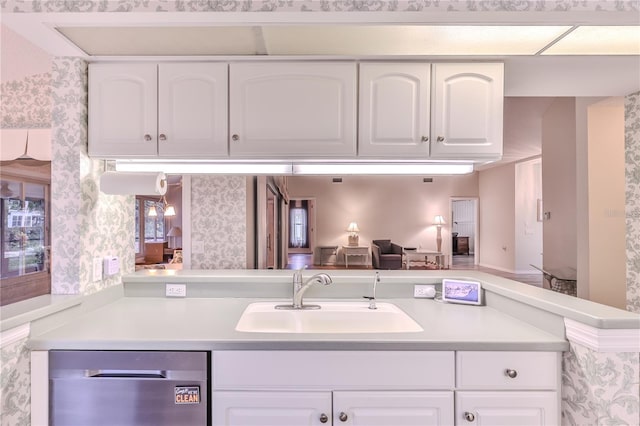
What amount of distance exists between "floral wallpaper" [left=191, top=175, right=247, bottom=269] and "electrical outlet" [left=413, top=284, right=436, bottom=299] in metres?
2.34

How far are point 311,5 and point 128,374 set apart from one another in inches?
65.4

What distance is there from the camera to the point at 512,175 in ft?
26.5

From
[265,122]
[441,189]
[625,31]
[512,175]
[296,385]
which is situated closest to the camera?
[296,385]

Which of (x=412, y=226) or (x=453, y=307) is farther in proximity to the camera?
(x=412, y=226)

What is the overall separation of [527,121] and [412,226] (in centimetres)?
479

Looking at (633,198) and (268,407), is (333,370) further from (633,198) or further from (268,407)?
(633,198)

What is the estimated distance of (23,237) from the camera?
159 inches

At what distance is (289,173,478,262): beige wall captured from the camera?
973 centimetres

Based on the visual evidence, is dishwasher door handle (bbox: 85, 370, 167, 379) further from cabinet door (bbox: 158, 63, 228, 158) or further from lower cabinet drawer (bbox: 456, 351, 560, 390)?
lower cabinet drawer (bbox: 456, 351, 560, 390)

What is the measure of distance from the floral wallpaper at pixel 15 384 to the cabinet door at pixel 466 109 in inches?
77.6

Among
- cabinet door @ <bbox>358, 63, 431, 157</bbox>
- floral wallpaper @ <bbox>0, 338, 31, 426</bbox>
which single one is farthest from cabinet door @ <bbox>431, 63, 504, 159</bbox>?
floral wallpaper @ <bbox>0, 338, 31, 426</bbox>

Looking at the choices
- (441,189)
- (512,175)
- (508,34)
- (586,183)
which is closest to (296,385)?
(508,34)

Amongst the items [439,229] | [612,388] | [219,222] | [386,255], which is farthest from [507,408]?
[439,229]

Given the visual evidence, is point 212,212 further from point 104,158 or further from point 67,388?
point 67,388
